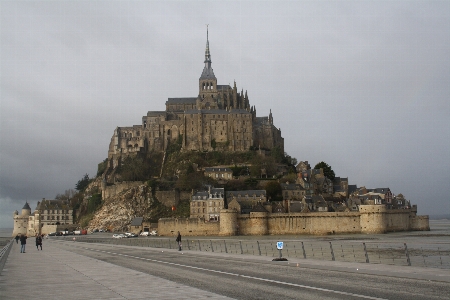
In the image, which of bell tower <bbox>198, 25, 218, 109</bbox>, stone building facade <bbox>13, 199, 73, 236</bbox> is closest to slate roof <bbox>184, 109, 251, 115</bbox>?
bell tower <bbox>198, 25, 218, 109</bbox>

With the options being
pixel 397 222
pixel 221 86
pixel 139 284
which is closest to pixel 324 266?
pixel 139 284

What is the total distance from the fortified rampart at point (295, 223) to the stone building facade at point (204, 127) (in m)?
26.4

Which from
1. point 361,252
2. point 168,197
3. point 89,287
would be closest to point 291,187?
point 168,197

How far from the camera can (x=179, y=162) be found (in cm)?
9575

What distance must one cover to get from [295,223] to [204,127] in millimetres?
34535

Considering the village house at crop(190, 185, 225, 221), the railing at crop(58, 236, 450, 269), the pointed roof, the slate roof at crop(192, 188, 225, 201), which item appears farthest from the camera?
the pointed roof

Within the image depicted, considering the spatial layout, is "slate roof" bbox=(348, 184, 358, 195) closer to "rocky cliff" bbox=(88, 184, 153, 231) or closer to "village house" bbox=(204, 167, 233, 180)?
"village house" bbox=(204, 167, 233, 180)

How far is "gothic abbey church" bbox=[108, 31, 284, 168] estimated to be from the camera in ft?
324

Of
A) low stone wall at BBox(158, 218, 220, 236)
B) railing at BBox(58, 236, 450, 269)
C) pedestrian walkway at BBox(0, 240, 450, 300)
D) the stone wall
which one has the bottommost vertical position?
railing at BBox(58, 236, 450, 269)

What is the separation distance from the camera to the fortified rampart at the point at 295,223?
70.5m

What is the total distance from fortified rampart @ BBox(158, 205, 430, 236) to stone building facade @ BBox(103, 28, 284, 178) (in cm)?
2642

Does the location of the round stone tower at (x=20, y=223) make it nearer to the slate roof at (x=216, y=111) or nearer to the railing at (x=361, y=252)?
the slate roof at (x=216, y=111)

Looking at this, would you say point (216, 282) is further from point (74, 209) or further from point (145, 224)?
point (74, 209)

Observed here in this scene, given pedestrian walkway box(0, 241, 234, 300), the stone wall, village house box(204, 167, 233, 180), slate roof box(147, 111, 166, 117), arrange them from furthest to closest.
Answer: slate roof box(147, 111, 166, 117) → the stone wall → village house box(204, 167, 233, 180) → pedestrian walkway box(0, 241, 234, 300)
